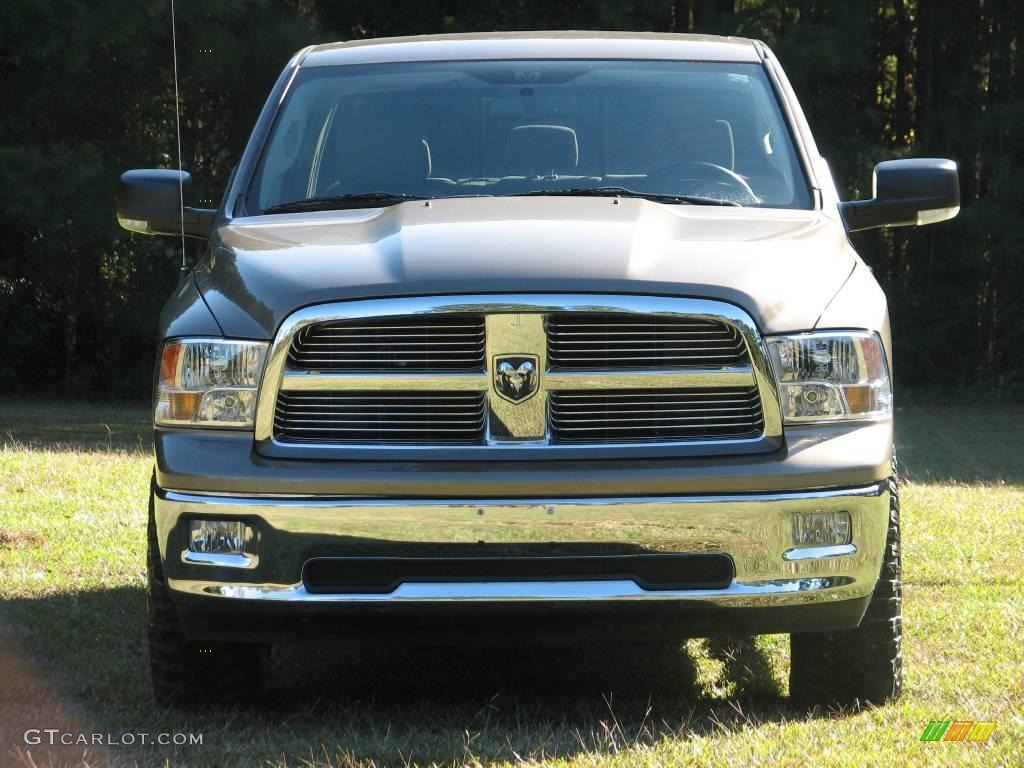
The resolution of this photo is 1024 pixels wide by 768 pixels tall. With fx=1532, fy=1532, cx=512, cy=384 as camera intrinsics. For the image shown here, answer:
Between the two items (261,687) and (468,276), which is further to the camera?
(261,687)

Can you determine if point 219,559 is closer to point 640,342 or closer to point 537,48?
point 640,342

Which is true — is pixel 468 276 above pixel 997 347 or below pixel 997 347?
above

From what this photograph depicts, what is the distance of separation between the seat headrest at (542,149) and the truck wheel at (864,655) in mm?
1530

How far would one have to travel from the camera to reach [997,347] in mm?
24391

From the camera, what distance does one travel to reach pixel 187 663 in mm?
4320

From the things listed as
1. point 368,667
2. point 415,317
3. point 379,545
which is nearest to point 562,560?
point 379,545

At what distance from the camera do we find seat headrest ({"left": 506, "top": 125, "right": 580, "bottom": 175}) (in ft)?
16.5

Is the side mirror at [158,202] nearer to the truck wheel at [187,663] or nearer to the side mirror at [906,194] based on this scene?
the truck wheel at [187,663]

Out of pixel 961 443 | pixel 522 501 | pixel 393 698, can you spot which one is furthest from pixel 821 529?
pixel 961 443

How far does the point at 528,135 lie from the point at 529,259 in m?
1.35

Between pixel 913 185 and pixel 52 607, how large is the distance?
3.46m

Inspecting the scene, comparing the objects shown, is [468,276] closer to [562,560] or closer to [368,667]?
[562,560]

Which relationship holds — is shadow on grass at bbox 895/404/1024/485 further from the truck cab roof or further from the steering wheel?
the steering wheel

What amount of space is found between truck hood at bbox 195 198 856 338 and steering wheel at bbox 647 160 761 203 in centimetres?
44
